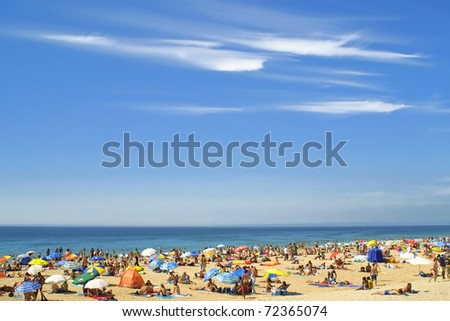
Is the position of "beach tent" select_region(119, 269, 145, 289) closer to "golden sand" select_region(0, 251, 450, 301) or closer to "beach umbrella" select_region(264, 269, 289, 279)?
"golden sand" select_region(0, 251, 450, 301)

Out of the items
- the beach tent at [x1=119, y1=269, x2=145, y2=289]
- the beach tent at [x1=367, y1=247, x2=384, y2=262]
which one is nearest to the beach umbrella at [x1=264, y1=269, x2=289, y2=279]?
the beach tent at [x1=119, y1=269, x2=145, y2=289]

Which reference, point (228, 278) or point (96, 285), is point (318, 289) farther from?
point (96, 285)

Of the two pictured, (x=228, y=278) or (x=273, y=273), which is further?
(x=273, y=273)

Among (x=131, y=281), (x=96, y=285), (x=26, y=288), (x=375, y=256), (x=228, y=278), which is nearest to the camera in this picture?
(x=26, y=288)

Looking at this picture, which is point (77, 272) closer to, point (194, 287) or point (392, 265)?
point (194, 287)

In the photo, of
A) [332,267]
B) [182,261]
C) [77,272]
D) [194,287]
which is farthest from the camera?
[182,261]

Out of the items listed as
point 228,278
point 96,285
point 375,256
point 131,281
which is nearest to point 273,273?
point 228,278

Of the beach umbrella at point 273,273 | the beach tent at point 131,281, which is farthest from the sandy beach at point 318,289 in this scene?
the beach umbrella at point 273,273
